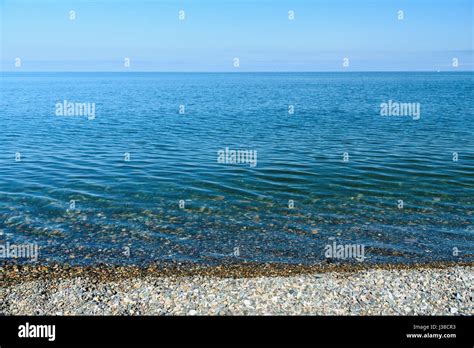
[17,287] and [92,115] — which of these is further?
[92,115]

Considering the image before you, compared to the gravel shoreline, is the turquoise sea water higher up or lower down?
higher up

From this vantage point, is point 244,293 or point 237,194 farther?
point 237,194

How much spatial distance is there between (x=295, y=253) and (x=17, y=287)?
29.5ft

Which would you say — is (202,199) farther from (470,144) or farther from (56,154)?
(470,144)

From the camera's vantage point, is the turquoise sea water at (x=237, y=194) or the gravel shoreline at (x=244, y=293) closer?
the gravel shoreline at (x=244, y=293)

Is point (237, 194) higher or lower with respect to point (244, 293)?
higher

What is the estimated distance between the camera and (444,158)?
30.9 meters

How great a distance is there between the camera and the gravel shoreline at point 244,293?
35.9 feet

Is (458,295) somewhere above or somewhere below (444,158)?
below

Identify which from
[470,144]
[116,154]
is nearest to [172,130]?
[116,154]

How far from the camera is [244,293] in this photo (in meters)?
11.7

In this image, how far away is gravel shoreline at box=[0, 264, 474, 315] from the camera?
10.9m

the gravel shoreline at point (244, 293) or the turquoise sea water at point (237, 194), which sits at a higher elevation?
the turquoise sea water at point (237, 194)

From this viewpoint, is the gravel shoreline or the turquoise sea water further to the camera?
the turquoise sea water
